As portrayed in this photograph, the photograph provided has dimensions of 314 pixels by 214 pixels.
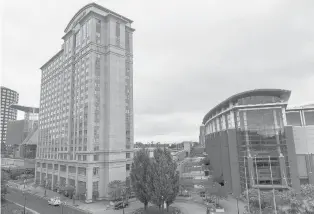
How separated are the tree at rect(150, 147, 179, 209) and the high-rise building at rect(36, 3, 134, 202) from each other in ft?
73.1

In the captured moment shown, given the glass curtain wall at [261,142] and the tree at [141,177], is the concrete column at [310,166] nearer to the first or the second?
the glass curtain wall at [261,142]

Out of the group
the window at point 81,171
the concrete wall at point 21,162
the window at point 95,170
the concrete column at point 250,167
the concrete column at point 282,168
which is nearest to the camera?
the concrete column at point 282,168

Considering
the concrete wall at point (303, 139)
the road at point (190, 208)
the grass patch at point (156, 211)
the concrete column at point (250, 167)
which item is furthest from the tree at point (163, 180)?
the concrete wall at point (303, 139)

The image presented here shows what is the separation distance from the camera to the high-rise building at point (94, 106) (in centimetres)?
6488

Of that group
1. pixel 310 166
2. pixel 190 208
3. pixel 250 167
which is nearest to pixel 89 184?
pixel 190 208

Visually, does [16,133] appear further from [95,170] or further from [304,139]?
[304,139]

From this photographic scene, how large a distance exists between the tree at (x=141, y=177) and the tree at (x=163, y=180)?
4.30 feet

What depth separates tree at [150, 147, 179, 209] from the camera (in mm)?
44594

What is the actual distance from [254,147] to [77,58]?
209 ft

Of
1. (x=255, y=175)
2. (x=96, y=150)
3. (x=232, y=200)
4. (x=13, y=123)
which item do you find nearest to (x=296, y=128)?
(x=255, y=175)

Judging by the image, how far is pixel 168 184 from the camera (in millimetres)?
45250

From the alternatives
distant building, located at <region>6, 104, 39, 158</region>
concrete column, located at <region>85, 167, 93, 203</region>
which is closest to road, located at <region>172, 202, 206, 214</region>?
concrete column, located at <region>85, 167, 93, 203</region>

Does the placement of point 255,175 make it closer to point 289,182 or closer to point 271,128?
point 289,182

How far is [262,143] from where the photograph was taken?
5922cm
